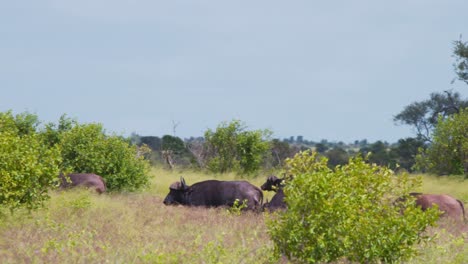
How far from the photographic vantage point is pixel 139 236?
1291 centimetres

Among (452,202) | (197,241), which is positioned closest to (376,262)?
(197,241)

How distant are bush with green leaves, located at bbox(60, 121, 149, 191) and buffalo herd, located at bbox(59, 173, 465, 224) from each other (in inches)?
126

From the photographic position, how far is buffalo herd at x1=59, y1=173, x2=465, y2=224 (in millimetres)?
17547

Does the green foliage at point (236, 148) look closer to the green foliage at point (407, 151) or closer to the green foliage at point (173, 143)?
the green foliage at point (173, 143)

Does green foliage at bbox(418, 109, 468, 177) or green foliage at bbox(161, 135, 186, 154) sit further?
green foliage at bbox(161, 135, 186, 154)

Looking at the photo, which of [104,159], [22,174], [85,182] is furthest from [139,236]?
[104,159]

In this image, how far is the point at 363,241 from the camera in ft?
33.7

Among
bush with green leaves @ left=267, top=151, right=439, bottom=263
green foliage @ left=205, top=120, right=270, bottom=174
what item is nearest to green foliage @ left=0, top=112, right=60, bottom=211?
bush with green leaves @ left=267, top=151, right=439, bottom=263

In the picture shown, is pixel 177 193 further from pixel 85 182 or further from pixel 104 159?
pixel 104 159

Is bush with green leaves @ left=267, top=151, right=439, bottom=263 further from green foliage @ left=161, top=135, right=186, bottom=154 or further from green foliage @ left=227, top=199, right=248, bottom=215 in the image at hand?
green foliage @ left=161, top=135, right=186, bottom=154

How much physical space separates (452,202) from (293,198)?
28.7 ft

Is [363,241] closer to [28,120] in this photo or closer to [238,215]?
[238,215]

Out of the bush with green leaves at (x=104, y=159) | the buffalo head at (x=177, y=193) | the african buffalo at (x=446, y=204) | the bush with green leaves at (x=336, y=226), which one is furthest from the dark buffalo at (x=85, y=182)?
the bush with green leaves at (x=336, y=226)

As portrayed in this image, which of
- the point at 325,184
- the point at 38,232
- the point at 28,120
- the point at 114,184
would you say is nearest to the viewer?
the point at 325,184
